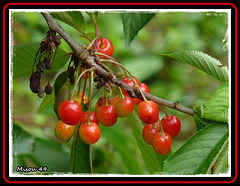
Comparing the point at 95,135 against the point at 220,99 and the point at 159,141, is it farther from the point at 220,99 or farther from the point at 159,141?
the point at 220,99

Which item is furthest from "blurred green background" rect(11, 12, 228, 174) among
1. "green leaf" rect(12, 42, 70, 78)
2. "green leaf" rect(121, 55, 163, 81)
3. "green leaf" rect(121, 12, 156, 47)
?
"green leaf" rect(121, 12, 156, 47)

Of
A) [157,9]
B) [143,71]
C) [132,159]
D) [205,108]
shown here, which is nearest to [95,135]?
[205,108]

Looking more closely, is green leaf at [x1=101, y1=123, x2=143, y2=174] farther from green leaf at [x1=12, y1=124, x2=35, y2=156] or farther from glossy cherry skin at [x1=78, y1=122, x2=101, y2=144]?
glossy cherry skin at [x1=78, y1=122, x2=101, y2=144]

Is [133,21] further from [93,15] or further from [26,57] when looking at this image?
[26,57]

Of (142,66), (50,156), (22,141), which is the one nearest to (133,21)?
(22,141)
